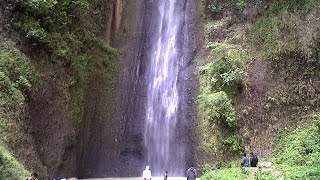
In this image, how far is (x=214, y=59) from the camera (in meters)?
19.8

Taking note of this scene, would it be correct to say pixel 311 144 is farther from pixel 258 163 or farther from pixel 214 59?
pixel 214 59

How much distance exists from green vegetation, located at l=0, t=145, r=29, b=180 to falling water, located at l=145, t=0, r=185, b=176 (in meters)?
7.33

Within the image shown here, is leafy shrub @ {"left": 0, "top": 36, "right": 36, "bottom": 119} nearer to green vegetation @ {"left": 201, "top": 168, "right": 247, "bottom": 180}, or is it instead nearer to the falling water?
the falling water

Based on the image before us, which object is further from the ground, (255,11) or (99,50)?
(255,11)

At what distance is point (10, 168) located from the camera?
12.8m

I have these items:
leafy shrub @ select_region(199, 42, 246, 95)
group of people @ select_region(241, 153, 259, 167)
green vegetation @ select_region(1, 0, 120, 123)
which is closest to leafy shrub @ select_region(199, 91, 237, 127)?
leafy shrub @ select_region(199, 42, 246, 95)

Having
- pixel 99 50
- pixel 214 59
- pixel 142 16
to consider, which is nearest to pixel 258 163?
pixel 214 59

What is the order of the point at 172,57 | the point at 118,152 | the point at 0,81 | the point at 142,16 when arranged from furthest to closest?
the point at 142,16
the point at 172,57
the point at 118,152
the point at 0,81

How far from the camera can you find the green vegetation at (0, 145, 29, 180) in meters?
12.6

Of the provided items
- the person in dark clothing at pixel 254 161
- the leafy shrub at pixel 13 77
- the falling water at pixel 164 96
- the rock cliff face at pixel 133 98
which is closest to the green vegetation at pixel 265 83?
the person in dark clothing at pixel 254 161

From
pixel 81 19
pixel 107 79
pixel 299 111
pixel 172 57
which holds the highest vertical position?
pixel 81 19

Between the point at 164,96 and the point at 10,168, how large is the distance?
9.87 meters

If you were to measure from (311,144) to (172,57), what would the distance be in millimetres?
9373

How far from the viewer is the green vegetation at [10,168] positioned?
12594 millimetres
